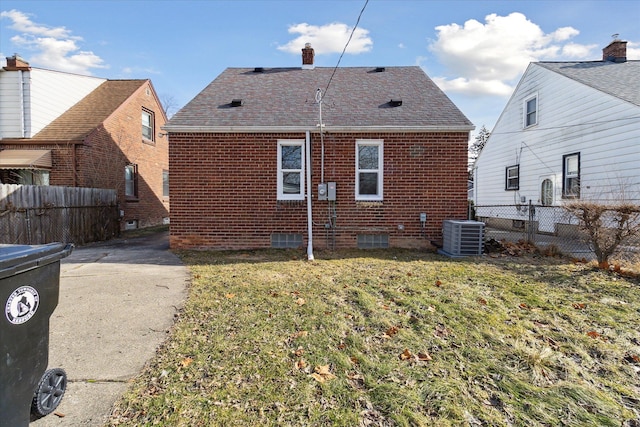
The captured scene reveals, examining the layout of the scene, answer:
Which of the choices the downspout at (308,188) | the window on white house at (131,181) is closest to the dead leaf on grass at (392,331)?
the downspout at (308,188)

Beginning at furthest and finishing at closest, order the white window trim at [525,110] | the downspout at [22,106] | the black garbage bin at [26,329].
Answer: the white window trim at [525,110]
the downspout at [22,106]
the black garbage bin at [26,329]

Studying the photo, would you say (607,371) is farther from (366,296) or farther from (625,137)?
(625,137)

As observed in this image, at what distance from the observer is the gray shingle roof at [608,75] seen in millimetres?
10773

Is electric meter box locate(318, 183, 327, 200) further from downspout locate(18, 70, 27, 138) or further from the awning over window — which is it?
downspout locate(18, 70, 27, 138)

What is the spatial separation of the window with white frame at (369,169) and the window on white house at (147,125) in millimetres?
12898

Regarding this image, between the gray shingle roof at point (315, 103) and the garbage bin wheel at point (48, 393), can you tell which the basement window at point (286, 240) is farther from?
the garbage bin wheel at point (48, 393)

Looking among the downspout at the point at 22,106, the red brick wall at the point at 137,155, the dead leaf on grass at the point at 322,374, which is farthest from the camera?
the red brick wall at the point at 137,155

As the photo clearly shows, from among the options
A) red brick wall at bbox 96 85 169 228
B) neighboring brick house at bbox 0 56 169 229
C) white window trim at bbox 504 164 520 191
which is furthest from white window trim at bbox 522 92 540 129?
red brick wall at bbox 96 85 169 228

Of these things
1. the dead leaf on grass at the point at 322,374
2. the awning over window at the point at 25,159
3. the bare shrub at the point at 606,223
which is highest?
the awning over window at the point at 25,159

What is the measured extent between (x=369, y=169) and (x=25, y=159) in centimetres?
1222

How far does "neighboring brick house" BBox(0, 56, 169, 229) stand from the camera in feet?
40.9

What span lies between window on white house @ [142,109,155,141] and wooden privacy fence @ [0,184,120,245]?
5836mm

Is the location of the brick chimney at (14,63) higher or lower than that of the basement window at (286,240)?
higher

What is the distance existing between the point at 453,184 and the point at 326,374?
737 centimetres
